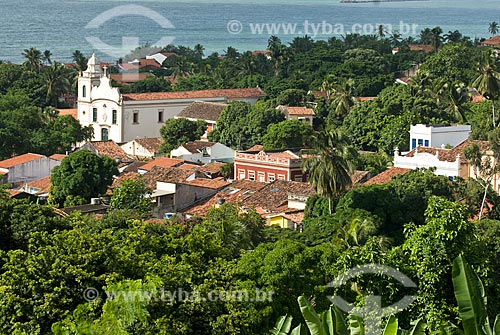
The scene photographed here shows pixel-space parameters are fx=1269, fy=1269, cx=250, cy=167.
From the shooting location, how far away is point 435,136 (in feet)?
141

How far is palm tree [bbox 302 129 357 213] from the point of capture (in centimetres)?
3281

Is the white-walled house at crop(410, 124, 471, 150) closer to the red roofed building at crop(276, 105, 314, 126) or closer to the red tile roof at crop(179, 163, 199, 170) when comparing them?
the red tile roof at crop(179, 163, 199, 170)

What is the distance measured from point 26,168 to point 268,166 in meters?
8.27

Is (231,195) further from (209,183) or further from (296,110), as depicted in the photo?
(296,110)

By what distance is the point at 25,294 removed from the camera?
18172 millimetres

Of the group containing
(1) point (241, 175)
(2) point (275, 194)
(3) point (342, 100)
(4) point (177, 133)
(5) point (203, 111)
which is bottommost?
(1) point (241, 175)

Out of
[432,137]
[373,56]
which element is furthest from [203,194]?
[373,56]

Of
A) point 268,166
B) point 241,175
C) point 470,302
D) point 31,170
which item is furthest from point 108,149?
point 470,302

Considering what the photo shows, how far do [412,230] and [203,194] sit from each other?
63.3 feet

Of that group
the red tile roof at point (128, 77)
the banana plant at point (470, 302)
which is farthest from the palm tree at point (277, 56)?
the banana plant at point (470, 302)

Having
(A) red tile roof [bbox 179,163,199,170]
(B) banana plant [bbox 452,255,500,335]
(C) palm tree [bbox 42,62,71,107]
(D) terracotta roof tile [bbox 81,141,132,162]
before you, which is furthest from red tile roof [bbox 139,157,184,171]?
(B) banana plant [bbox 452,255,500,335]

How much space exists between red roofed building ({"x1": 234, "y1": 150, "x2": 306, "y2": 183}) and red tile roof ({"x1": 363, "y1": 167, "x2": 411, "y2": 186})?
2.82 meters

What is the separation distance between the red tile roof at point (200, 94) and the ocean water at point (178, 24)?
3338cm

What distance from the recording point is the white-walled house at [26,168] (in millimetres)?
41438
